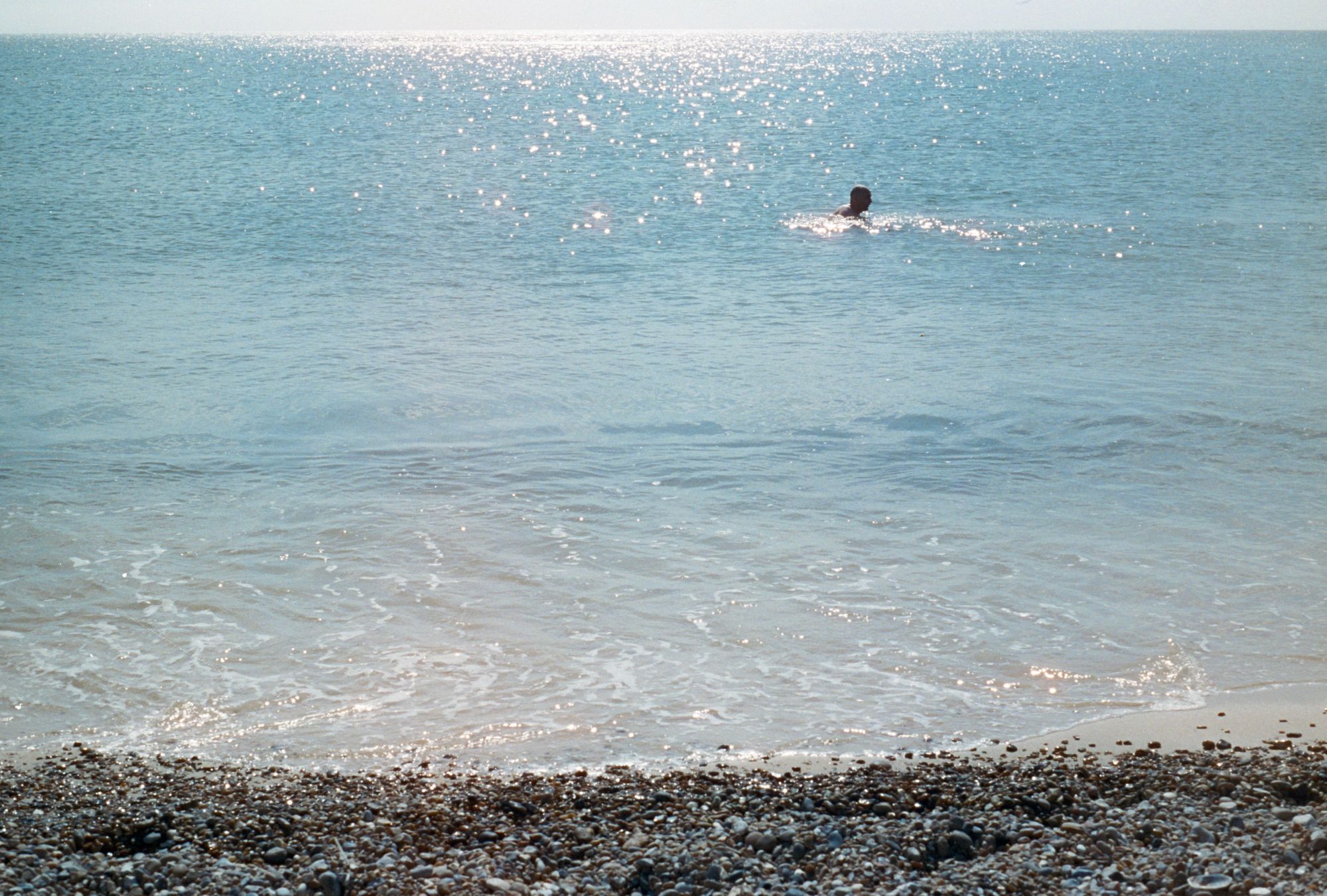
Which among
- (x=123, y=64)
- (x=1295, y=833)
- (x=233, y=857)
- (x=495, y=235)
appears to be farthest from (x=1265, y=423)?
(x=123, y=64)

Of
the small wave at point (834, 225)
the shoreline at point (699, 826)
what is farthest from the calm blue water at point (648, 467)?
the shoreline at point (699, 826)

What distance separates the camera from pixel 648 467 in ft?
33.1

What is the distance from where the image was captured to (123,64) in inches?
4031

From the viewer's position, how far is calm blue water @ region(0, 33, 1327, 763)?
622 centimetres

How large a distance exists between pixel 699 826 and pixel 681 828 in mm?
76

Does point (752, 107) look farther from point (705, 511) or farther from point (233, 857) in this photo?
point (233, 857)

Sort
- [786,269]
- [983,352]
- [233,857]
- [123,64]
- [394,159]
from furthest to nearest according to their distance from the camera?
1. [123,64]
2. [394,159]
3. [786,269]
4. [983,352]
5. [233,857]

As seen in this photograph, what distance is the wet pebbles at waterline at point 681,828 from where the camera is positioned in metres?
4.24

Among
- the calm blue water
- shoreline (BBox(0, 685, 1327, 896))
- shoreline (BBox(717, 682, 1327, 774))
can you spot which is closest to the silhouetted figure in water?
the calm blue water

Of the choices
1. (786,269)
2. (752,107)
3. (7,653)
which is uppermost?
(752,107)

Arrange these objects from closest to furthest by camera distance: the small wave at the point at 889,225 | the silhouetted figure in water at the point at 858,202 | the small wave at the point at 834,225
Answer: the small wave at the point at 889,225 < the small wave at the point at 834,225 < the silhouetted figure in water at the point at 858,202

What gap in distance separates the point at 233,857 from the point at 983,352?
1150 cm

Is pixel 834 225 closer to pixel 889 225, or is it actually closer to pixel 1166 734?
pixel 889 225

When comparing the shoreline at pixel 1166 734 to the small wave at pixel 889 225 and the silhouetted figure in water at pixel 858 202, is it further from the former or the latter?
the silhouetted figure in water at pixel 858 202
